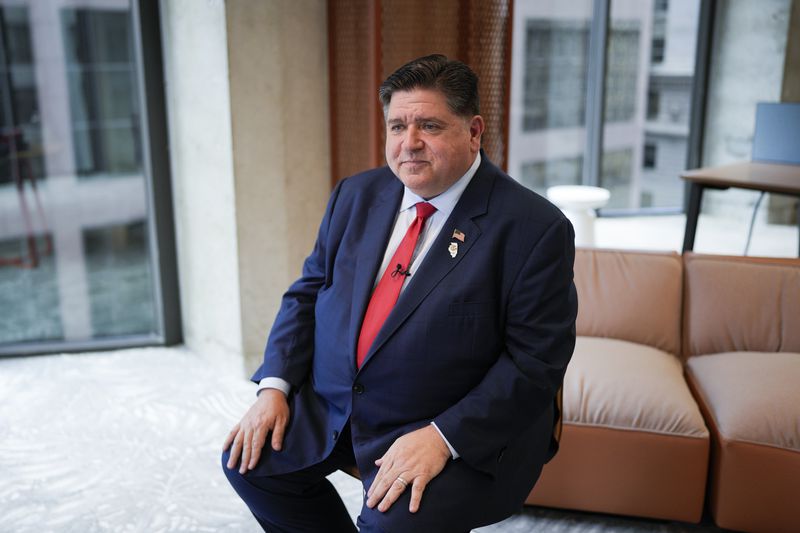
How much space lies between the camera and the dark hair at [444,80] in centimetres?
178

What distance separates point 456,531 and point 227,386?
80.9 inches

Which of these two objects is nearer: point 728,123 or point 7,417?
point 7,417

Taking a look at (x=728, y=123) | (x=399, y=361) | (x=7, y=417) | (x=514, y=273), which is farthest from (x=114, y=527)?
(x=728, y=123)

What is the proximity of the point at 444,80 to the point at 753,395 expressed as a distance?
1398 millimetres

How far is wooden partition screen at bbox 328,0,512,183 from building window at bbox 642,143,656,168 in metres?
3.55

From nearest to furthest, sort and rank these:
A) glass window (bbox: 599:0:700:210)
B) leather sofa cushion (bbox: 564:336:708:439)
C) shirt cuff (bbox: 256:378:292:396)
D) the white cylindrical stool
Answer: shirt cuff (bbox: 256:378:292:396) < leather sofa cushion (bbox: 564:336:708:439) < the white cylindrical stool < glass window (bbox: 599:0:700:210)

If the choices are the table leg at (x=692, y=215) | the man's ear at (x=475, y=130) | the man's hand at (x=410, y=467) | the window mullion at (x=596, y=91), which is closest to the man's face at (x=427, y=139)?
the man's ear at (x=475, y=130)

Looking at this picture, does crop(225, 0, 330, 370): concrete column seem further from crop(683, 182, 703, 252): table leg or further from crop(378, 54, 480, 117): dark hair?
crop(683, 182, 703, 252): table leg

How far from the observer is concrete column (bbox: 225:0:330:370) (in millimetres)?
3299

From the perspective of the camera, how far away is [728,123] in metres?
6.43

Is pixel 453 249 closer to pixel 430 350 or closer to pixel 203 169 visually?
pixel 430 350

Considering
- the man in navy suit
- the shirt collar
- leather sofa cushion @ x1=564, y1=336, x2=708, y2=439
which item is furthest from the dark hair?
leather sofa cushion @ x1=564, y1=336, x2=708, y2=439

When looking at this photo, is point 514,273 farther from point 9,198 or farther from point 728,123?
point 728,123

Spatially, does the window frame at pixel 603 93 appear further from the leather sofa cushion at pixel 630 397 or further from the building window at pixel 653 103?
the leather sofa cushion at pixel 630 397
